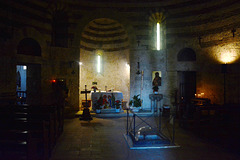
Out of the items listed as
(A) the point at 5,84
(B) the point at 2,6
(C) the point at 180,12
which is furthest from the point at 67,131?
(C) the point at 180,12

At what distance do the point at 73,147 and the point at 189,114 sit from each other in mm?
5766

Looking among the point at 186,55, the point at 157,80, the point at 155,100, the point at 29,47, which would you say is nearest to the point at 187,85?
the point at 186,55

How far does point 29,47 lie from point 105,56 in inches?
224

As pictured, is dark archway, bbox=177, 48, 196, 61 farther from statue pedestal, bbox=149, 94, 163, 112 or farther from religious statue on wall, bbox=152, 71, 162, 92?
statue pedestal, bbox=149, 94, 163, 112

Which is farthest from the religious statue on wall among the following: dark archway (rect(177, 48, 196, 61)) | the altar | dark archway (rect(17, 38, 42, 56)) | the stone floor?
dark archway (rect(17, 38, 42, 56))

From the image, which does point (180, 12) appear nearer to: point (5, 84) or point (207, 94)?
point (207, 94)

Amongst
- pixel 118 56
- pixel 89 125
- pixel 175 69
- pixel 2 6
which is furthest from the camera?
pixel 118 56

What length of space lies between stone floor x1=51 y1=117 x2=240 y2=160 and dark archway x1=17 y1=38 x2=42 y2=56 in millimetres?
5580

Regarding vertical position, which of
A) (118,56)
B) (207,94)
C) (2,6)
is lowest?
(207,94)

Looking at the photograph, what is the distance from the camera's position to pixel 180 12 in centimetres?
1169

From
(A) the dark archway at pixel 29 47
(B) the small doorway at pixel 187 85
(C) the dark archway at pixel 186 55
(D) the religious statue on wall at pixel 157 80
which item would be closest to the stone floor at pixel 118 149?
(D) the religious statue on wall at pixel 157 80

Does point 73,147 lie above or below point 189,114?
below

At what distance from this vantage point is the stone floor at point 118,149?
5230 millimetres

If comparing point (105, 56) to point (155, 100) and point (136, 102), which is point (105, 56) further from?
point (155, 100)
